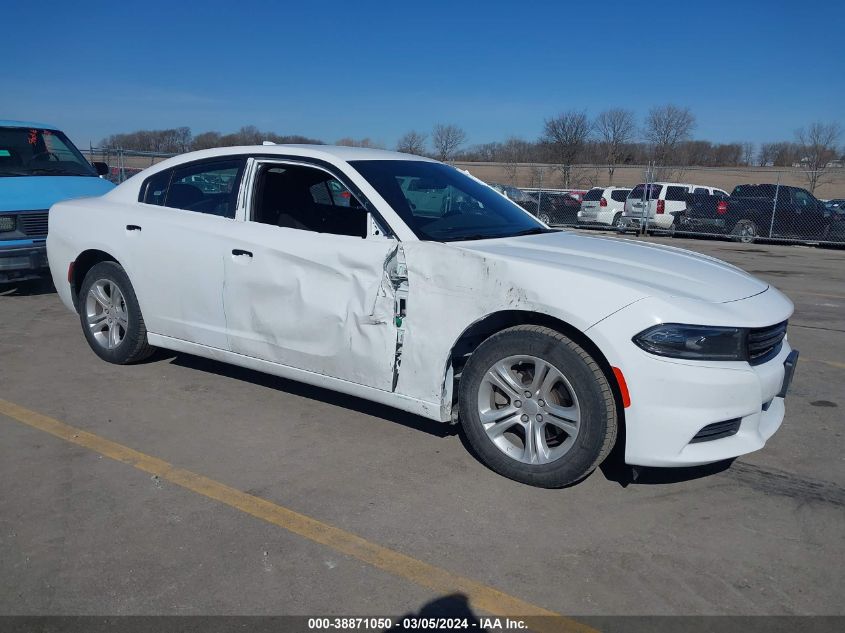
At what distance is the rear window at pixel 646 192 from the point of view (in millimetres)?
22281

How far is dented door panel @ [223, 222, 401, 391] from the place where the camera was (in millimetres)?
3992

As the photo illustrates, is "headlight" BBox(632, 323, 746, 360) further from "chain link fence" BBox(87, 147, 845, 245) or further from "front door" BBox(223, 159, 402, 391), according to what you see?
"chain link fence" BBox(87, 147, 845, 245)

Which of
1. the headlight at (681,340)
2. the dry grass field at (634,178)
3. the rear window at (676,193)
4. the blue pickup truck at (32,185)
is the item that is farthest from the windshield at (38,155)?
the dry grass field at (634,178)

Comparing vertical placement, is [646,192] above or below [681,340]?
above

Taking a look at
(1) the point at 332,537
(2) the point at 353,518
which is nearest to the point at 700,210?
(2) the point at 353,518

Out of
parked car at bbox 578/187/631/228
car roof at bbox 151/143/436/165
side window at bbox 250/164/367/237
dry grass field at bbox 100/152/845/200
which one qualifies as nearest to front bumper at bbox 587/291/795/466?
side window at bbox 250/164/367/237

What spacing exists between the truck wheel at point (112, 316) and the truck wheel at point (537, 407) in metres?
2.79

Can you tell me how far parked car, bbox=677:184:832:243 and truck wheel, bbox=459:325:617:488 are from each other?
18595 mm

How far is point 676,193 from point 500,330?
66.1 feet

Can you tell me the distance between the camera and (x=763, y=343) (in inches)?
139

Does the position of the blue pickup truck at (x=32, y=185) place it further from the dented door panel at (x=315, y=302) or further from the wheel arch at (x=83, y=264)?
the dented door panel at (x=315, y=302)

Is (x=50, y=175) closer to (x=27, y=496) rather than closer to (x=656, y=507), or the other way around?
(x=27, y=496)

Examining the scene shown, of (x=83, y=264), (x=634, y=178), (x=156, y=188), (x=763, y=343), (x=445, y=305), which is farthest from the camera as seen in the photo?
(x=634, y=178)

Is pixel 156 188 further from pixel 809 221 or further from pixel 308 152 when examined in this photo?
pixel 809 221
